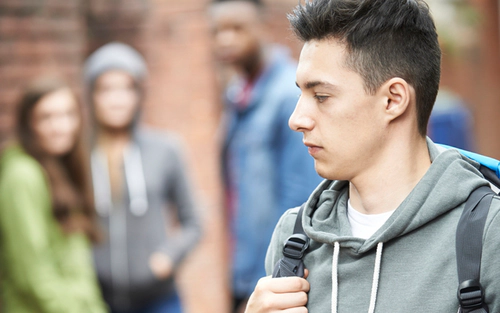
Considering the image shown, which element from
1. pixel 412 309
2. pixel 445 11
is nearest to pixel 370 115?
pixel 412 309

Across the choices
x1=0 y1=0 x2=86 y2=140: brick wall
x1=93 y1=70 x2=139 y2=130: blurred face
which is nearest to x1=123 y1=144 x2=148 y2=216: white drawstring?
x1=93 y1=70 x2=139 y2=130: blurred face

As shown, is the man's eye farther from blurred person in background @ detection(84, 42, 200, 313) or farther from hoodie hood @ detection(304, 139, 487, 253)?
blurred person in background @ detection(84, 42, 200, 313)

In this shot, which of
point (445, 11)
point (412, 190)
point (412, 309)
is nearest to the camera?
point (412, 309)

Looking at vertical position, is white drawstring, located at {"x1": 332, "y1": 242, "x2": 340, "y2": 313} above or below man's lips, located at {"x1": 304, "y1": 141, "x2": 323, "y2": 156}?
below

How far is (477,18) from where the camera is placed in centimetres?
1059

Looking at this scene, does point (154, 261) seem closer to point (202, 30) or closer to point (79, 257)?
point (79, 257)

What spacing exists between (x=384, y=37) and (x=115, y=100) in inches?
124

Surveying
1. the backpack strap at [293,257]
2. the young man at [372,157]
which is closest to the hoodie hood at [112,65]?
the young man at [372,157]

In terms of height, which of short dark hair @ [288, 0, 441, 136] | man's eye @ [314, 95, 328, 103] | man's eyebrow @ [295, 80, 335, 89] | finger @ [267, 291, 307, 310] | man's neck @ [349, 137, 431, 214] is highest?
short dark hair @ [288, 0, 441, 136]

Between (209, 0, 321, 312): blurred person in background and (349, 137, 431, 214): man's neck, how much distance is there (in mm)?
2009

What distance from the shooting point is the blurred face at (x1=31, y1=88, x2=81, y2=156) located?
14.8 feet

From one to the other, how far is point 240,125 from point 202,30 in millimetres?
2311

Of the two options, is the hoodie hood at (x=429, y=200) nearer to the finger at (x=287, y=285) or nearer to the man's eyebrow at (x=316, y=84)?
the finger at (x=287, y=285)

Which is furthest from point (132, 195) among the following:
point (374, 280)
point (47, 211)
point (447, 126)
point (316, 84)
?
point (447, 126)
